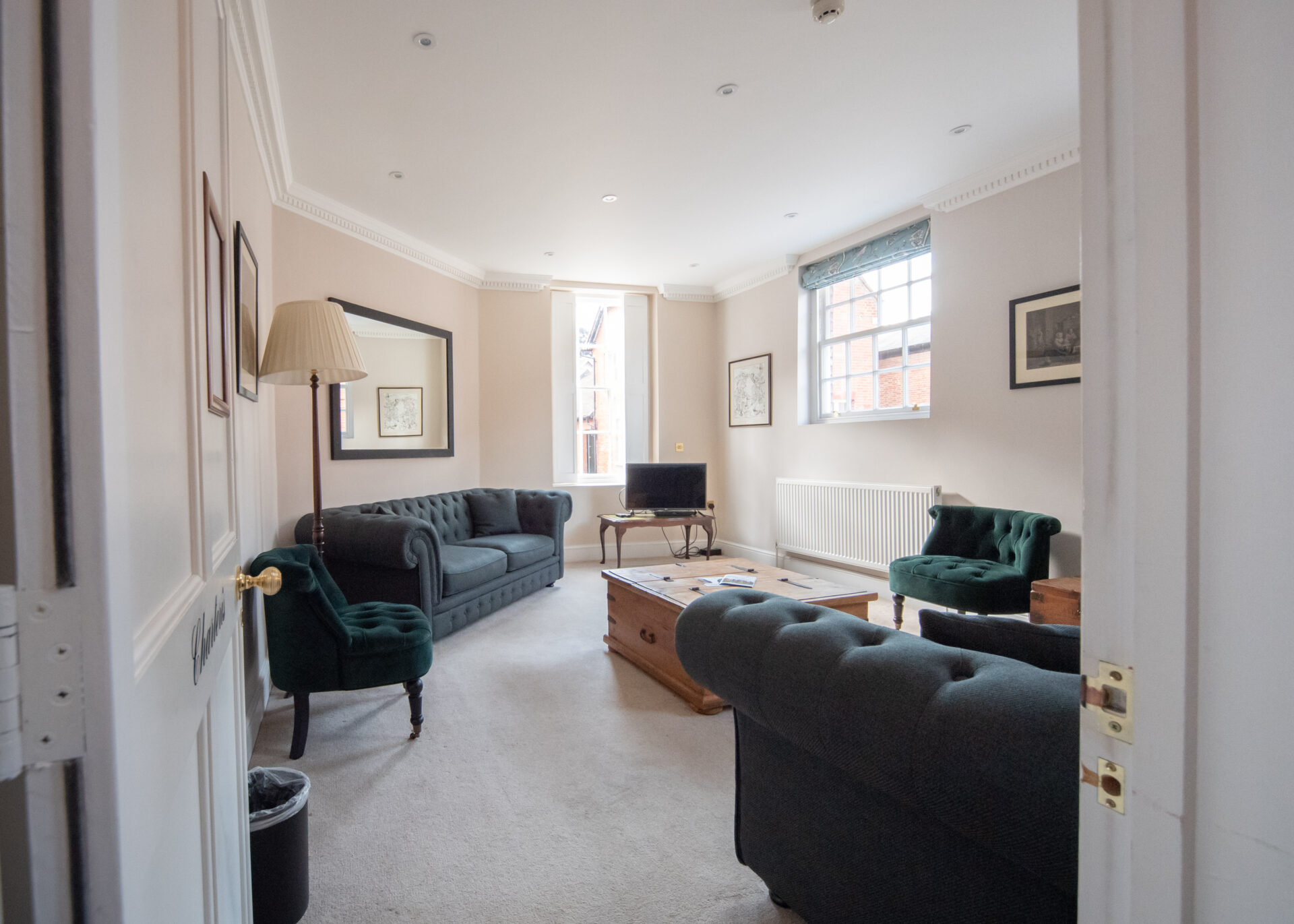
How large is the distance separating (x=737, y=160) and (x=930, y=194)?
1435 millimetres

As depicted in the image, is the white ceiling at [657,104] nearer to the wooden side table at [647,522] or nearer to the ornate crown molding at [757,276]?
the ornate crown molding at [757,276]

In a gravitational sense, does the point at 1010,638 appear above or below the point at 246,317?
below

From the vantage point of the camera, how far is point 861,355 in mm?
5082

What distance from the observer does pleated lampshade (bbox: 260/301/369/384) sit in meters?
2.72

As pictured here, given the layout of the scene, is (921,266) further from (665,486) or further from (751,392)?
(665,486)

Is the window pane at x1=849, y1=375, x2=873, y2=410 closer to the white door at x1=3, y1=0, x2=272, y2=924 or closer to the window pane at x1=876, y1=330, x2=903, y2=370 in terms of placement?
the window pane at x1=876, y1=330, x2=903, y2=370

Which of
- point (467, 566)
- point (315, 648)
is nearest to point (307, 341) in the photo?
point (315, 648)

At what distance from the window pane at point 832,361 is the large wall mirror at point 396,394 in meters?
3.26

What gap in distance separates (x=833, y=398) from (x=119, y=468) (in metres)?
5.35

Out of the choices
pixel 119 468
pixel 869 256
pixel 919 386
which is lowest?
pixel 119 468

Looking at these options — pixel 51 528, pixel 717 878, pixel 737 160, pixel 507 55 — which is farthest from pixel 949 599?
pixel 51 528

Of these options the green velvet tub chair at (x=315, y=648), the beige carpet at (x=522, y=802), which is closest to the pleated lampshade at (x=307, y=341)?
the green velvet tub chair at (x=315, y=648)

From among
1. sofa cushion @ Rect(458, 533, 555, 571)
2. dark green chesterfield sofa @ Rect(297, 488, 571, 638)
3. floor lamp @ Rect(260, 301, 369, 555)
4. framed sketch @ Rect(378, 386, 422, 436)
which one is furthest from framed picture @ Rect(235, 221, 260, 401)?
sofa cushion @ Rect(458, 533, 555, 571)

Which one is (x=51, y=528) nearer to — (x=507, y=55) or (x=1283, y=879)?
(x=1283, y=879)
